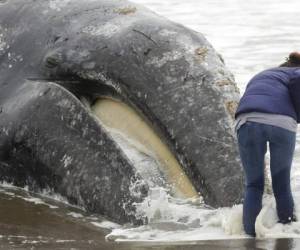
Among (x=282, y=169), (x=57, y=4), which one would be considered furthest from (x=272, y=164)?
(x=57, y=4)

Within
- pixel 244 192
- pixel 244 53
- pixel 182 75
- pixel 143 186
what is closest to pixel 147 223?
pixel 143 186

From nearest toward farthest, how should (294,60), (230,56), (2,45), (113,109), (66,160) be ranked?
(294,60)
(66,160)
(113,109)
(2,45)
(230,56)

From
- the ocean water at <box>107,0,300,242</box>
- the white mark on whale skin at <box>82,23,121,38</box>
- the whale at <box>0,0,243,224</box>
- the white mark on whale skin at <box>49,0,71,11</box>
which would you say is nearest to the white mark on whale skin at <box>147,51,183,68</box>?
the whale at <box>0,0,243,224</box>

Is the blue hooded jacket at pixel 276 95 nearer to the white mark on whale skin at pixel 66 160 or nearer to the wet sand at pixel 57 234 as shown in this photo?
the wet sand at pixel 57 234

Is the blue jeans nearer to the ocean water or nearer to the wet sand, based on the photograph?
the ocean water

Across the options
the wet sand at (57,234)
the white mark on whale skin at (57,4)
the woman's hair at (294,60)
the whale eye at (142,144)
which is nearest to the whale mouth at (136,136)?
the whale eye at (142,144)

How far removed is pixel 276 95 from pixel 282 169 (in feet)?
1.76

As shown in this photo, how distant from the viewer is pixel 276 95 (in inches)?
244

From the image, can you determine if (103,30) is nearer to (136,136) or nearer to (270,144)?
(136,136)

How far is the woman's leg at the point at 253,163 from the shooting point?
6.12 metres

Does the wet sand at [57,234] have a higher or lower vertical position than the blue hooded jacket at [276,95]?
lower

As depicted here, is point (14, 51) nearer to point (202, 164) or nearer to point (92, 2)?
point (92, 2)

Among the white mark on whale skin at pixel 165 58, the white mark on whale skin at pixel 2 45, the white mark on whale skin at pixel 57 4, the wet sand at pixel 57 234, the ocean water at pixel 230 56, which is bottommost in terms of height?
the wet sand at pixel 57 234

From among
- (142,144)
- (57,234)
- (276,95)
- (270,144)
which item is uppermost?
(276,95)
